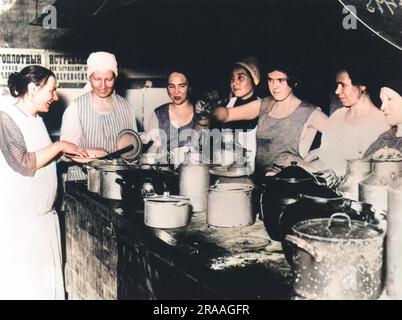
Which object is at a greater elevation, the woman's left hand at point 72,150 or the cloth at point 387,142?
the cloth at point 387,142

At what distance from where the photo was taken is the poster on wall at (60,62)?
359 cm

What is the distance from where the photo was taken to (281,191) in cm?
190

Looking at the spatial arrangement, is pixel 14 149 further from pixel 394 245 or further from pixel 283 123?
pixel 394 245

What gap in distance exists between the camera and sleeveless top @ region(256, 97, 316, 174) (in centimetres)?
365

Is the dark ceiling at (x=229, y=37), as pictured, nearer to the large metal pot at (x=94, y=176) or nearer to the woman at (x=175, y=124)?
the woman at (x=175, y=124)

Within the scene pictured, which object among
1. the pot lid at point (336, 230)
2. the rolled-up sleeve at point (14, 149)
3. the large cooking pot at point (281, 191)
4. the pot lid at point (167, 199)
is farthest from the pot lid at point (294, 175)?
the rolled-up sleeve at point (14, 149)

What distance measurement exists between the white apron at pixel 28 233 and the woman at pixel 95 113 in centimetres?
46

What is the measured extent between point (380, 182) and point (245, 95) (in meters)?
2.28

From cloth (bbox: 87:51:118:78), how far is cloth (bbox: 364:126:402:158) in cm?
204

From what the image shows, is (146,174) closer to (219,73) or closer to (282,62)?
(282,62)

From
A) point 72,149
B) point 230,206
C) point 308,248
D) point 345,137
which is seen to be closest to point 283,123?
point 345,137

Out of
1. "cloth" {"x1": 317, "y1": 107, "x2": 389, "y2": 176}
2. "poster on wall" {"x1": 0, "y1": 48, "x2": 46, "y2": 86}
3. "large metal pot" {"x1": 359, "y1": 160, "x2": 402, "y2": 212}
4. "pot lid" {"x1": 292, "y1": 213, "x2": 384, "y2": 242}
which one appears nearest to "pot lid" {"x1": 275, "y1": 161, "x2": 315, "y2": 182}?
"large metal pot" {"x1": 359, "y1": 160, "x2": 402, "y2": 212}

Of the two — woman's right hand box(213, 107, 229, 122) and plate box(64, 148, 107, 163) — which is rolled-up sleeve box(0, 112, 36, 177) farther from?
woman's right hand box(213, 107, 229, 122)
